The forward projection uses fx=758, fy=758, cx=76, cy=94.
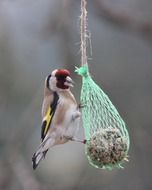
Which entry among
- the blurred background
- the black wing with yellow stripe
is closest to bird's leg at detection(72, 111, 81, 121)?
the black wing with yellow stripe

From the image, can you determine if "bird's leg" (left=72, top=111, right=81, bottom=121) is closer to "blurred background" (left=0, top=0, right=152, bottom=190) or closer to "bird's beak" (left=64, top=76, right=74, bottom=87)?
"bird's beak" (left=64, top=76, right=74, bottom=87)

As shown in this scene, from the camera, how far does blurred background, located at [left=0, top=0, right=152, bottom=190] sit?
20.9ft

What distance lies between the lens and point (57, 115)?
3.74 m

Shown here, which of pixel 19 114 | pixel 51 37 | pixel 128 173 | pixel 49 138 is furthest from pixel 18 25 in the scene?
pixel 49 138

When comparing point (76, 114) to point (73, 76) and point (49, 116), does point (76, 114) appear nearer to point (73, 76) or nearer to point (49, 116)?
point (49, 116)

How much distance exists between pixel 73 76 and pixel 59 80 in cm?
254

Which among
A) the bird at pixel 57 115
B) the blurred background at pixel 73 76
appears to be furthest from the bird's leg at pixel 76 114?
the blurred background at pixel 73 76

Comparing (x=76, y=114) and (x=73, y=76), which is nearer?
(x=76, y=114)

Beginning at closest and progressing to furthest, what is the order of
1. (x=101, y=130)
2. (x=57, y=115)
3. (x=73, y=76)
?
(x=101, y=130), (x=57, y=115), (x=73, y=76)

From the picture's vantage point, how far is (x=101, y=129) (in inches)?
144

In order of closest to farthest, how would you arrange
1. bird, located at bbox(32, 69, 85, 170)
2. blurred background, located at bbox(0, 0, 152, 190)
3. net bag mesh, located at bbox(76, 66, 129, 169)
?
net bag mesh, located at bbox(76, 66, 129, 169), bird, located at bbox(32, 69, 85, 170), blurred background, located at bbox(0, 0, 152, 190)

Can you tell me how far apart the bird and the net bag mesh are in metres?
0.07

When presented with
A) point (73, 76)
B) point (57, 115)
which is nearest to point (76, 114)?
point (57, 115)

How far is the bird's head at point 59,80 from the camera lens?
3.65 m
